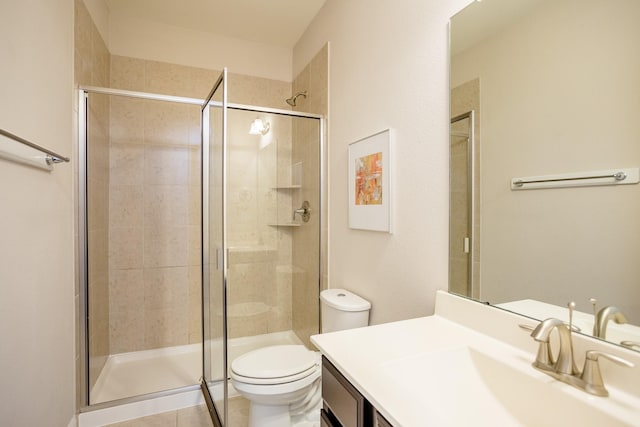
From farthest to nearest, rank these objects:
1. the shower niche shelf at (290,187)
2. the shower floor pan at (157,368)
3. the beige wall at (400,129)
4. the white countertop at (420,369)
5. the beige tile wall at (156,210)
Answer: the beige tile wall at (156,210), the shower niche shelf at (290,187), the shower floor pan at (157,368), the beige wall at (400,129), the white countertop at (420,369)

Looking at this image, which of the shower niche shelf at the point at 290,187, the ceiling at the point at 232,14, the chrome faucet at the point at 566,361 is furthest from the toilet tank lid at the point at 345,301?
the ceiling at the point at 232,14

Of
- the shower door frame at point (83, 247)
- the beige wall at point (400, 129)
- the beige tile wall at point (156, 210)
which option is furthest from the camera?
the beige tile wall at point (156, 210)

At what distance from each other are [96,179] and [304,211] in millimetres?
1442

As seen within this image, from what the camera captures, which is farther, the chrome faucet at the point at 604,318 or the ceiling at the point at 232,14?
the ceiling at the point at 232,14

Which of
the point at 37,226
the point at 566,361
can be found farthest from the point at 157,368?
the point at 566,361

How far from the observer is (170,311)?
8.61 feet

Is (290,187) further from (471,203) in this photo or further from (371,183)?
(471,203)

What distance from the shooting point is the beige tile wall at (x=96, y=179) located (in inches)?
70.9

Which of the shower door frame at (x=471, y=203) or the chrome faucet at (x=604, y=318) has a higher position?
the shower door frame at (x=471, y=203)

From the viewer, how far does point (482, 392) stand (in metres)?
0.81

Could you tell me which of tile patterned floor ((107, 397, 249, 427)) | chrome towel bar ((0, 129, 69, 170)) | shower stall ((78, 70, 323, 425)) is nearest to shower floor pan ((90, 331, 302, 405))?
shower stall ((78, 70, 323, 425))

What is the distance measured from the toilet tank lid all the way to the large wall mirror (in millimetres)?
576

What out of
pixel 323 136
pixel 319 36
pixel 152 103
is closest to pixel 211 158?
pixel 323 136

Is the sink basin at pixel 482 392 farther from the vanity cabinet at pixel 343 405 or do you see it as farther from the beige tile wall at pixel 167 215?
the beige tile wall at pixel 167 215
